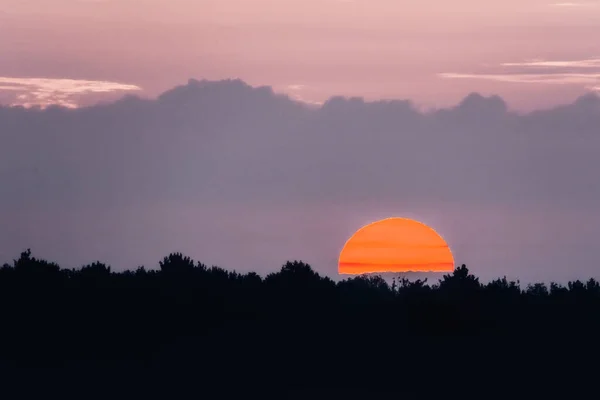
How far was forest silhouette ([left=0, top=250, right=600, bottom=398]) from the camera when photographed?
3725 centimetres

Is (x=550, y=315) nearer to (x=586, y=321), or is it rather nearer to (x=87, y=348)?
(x=586, y=321)

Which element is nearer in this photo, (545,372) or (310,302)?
(545,372)

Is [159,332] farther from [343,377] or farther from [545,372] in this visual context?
[545,372]

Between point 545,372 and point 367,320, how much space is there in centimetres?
1111

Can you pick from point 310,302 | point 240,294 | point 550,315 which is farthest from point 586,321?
point 240,294

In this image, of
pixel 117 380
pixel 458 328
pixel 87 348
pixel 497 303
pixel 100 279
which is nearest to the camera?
pixel 117 380

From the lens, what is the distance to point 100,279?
182 ft

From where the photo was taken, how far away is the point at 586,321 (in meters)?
46.9

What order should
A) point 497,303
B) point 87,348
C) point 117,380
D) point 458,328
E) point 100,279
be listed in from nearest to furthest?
point 117,380 → point 87,348 → point 458,328 → point 497,303 → point 100,279

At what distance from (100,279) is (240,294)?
697cm

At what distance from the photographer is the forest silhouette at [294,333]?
37250 mm

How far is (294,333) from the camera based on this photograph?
4400 centimetres

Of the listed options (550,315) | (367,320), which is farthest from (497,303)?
(367,320)

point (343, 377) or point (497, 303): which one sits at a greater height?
point (497, 303)
